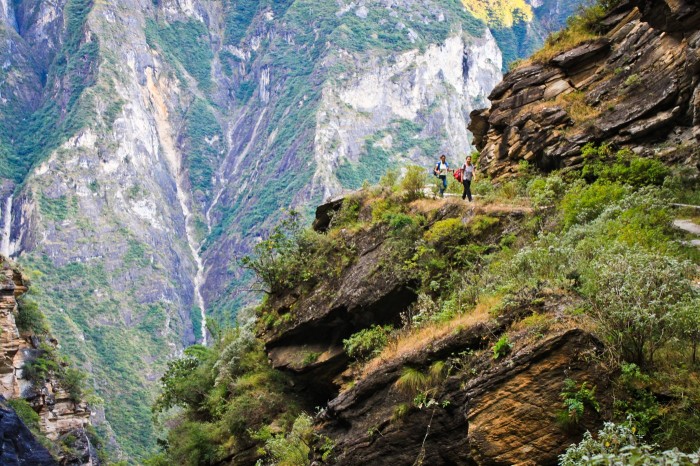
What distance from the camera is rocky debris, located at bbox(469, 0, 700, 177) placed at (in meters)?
14.9

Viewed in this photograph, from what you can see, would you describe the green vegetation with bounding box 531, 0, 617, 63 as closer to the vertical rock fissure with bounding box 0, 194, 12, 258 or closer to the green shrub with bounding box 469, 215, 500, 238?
the green shrub with bounding box 469, 215, 500, 238

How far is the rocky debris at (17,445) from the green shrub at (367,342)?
26757mm

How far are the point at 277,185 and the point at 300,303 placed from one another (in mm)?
163003

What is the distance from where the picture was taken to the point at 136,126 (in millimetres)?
193125

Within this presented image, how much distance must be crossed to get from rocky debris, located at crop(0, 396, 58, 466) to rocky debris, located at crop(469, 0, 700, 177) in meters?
29.1

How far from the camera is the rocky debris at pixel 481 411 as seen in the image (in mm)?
7789

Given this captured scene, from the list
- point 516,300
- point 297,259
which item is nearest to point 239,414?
point 297,259

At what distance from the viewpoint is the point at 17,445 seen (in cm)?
3434

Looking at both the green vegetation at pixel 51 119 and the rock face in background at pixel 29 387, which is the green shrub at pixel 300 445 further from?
the green vegetation at pixel 51 119

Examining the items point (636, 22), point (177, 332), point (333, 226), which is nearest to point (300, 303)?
point (333, 226)

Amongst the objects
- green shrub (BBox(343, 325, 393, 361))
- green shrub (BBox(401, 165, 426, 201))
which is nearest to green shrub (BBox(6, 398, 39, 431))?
green shrub (BBox(343, 325, 393, 361))

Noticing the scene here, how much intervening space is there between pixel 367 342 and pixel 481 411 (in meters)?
5.91

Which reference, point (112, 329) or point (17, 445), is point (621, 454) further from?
point (112, 329)

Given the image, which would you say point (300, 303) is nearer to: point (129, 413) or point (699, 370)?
point (699, 370)
